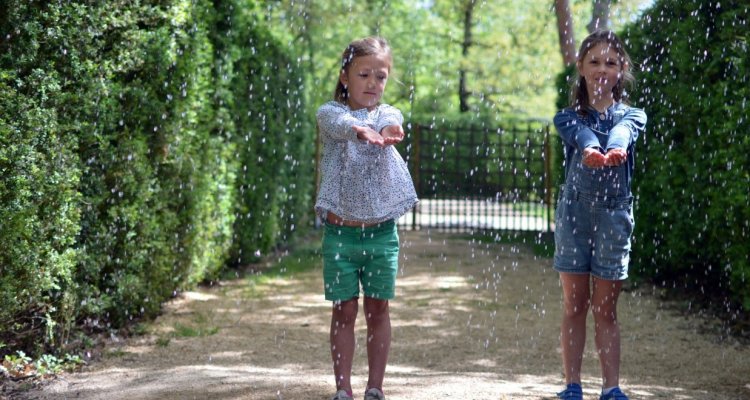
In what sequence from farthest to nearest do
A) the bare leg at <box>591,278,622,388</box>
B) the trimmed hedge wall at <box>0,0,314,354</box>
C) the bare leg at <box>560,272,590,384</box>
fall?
1. the trimmed hedge wall at <box>0,0,314,354</box>
2. the bare leg at <box>560,272,590,384</box>
3. the bare leg at <box>591,278,622,388</box>

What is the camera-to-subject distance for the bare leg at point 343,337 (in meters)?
4.18

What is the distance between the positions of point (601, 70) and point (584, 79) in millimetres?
171

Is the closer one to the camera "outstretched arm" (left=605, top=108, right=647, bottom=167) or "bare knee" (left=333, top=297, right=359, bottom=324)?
"outstretched arm" (left=605, top=108, right=647, bottom=167)

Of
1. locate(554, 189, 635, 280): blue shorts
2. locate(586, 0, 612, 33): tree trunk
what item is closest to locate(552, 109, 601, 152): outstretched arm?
locate(554, 189, 635, 280): blue shorts

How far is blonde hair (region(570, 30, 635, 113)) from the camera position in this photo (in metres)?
4.30

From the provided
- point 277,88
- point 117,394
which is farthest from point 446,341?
point 277,88

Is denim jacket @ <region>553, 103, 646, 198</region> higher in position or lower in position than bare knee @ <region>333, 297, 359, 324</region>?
higher

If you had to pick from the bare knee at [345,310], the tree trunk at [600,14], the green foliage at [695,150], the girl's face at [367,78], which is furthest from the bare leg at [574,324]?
the tree trunk at [600,14]

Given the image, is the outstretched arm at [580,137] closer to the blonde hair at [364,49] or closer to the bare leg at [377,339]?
the blonde hair at [364,49]

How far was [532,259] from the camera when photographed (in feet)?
41.2

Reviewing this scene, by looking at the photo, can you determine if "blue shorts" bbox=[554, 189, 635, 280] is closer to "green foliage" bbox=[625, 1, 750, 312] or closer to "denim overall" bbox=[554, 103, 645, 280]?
"denim overall" bbox=[554, 103, 645, 280]

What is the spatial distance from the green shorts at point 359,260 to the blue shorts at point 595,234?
0.83m

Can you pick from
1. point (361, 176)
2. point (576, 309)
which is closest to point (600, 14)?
point (576, 309)

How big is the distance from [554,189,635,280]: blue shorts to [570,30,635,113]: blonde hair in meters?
0.47
